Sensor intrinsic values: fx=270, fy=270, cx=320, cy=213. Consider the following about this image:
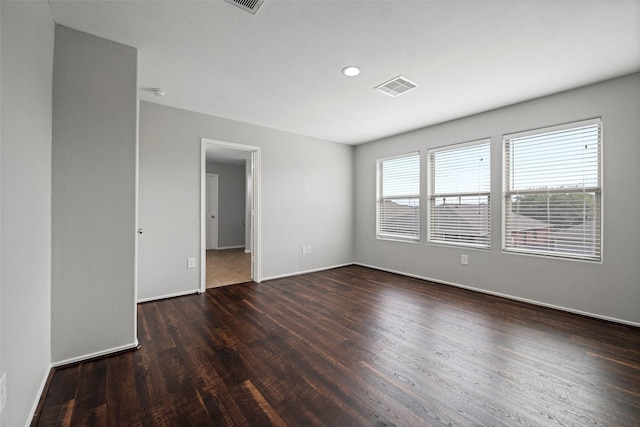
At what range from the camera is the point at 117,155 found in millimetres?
2168

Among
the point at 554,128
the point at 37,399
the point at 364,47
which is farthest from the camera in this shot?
the point at 554,128

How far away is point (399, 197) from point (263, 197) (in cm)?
237

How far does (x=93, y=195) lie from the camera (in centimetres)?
207

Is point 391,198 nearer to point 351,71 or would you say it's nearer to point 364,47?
point 351,71

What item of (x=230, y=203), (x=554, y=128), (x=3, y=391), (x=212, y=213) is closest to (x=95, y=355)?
(x=3, y=391)

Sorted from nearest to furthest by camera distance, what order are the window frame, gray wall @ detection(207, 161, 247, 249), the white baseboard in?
the white baseboard < the window frame < gray wall @ detection(207, 161, 247, 249)

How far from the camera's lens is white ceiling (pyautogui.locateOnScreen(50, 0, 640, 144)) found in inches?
71.7

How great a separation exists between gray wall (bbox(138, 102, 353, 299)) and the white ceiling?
0.49 meters

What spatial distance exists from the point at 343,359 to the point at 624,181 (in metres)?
3.24

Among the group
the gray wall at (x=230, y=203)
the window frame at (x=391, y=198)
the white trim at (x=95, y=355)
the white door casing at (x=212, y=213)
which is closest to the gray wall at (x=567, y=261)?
Result: the window frame at (x=391, y=198)

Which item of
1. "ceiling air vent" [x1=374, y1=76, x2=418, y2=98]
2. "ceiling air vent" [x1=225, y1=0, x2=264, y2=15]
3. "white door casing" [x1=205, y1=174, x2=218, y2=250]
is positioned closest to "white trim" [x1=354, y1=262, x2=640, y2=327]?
"ceiling air vent" [x1=374, y1=76, x2=418, y2=98]

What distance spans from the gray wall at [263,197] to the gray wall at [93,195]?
3.86ft

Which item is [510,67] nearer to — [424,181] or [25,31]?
[424,181]

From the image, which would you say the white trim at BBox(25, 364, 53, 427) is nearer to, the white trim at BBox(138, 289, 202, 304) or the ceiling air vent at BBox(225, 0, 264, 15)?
the white trim at BBox(138, 289, 202, 304)
